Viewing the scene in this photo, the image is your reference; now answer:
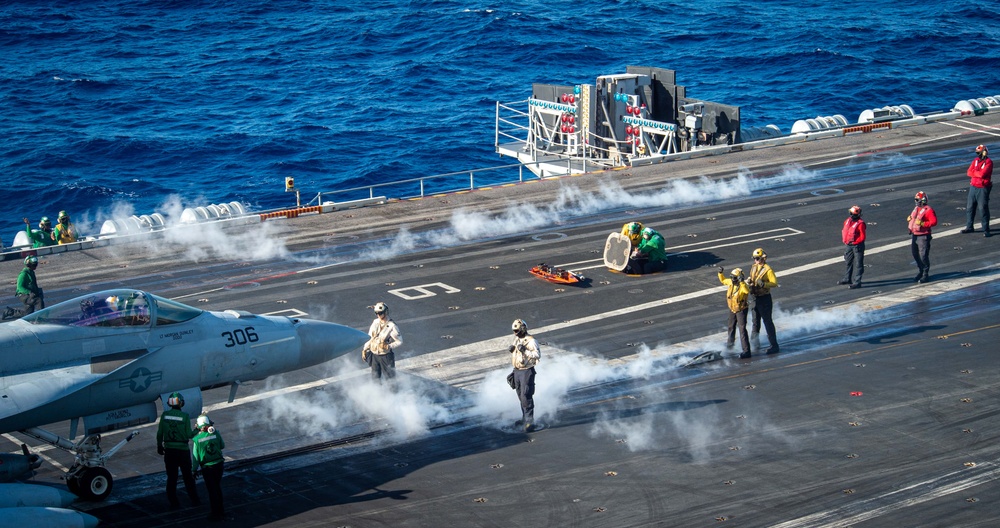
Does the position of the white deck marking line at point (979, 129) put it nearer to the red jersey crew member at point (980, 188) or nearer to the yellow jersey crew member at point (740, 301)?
the red jersey crew member at point (980, 188)

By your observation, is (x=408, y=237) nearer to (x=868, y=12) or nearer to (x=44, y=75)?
(x=44, y=75)

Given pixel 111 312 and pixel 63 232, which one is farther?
pixel 63 232

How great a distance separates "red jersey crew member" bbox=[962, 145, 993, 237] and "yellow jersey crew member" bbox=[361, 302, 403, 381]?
62.5 ft

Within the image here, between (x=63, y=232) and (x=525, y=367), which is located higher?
(x=63, y=232)

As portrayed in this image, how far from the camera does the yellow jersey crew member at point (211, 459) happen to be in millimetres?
15664

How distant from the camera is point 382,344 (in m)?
20.3

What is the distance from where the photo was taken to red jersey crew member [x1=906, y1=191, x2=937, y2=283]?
2725 cm

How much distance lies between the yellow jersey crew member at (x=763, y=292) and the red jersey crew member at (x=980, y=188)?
1130 cm

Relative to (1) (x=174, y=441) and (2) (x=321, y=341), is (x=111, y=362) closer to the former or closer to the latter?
(1) (x=174, y=441)

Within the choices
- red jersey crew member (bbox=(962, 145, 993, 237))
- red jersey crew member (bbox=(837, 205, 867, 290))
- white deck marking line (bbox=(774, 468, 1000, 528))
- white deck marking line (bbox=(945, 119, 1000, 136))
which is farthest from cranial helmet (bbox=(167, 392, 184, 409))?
white deck marking line (bbox=(945, 119, 1000, 136))

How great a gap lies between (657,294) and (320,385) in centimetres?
997

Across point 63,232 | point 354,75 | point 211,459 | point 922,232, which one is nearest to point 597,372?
point 211,459

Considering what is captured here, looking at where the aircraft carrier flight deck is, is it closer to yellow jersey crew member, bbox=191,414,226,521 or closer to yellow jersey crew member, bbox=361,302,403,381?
yellow jersey crew member, bbox=191,414,226,521

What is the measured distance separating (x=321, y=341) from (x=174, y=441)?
341 centimetres
